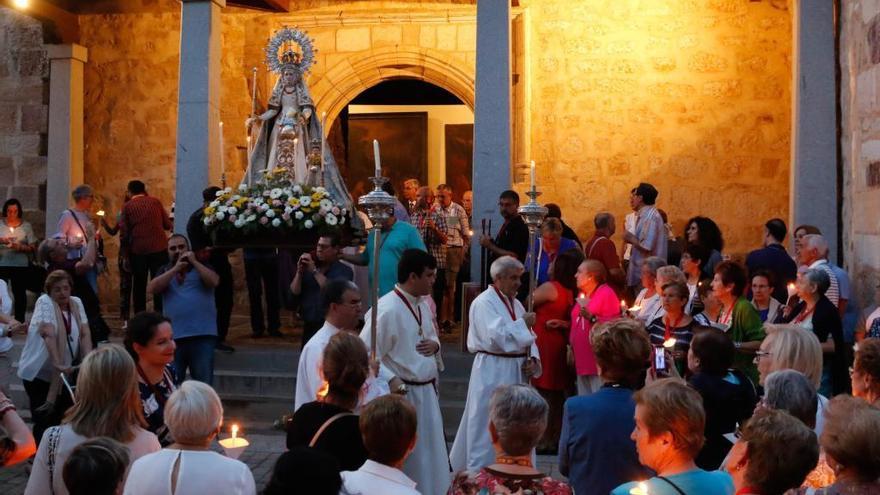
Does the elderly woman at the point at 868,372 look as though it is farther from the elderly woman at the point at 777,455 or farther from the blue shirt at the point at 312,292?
the blue shirt at the point at 312,292

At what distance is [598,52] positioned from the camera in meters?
16.0

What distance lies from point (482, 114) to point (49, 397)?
18.3 ft

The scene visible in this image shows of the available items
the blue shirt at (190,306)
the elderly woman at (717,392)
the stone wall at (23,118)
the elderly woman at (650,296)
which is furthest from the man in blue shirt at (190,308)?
the stone wall at (23,118)

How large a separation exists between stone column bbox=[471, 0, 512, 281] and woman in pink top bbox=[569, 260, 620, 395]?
2.65 meters

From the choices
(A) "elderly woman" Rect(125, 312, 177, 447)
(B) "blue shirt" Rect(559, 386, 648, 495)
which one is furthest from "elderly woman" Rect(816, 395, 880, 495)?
(A) "elderly woman" Rect(125, 312, 177, 447)

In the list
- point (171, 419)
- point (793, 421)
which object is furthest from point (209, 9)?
point (793, 421)

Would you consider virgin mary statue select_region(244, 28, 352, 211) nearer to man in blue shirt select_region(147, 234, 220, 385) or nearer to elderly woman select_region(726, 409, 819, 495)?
man in blue shirt select_region(147, 234, 220, 385)

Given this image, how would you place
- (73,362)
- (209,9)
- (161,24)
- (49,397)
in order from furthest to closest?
(161,24)
(209,9)
(73,362)
(49,397)

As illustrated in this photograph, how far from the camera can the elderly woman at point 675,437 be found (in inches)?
160

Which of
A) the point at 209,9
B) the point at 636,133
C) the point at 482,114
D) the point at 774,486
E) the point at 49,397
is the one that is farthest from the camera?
the point at 636,133

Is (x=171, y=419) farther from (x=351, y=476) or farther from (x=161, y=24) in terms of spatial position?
(x=161, y=24)

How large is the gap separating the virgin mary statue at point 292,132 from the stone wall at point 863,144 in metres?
5.09

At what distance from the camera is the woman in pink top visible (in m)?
9.02

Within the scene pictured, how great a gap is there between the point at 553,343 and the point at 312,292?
2.33 m
